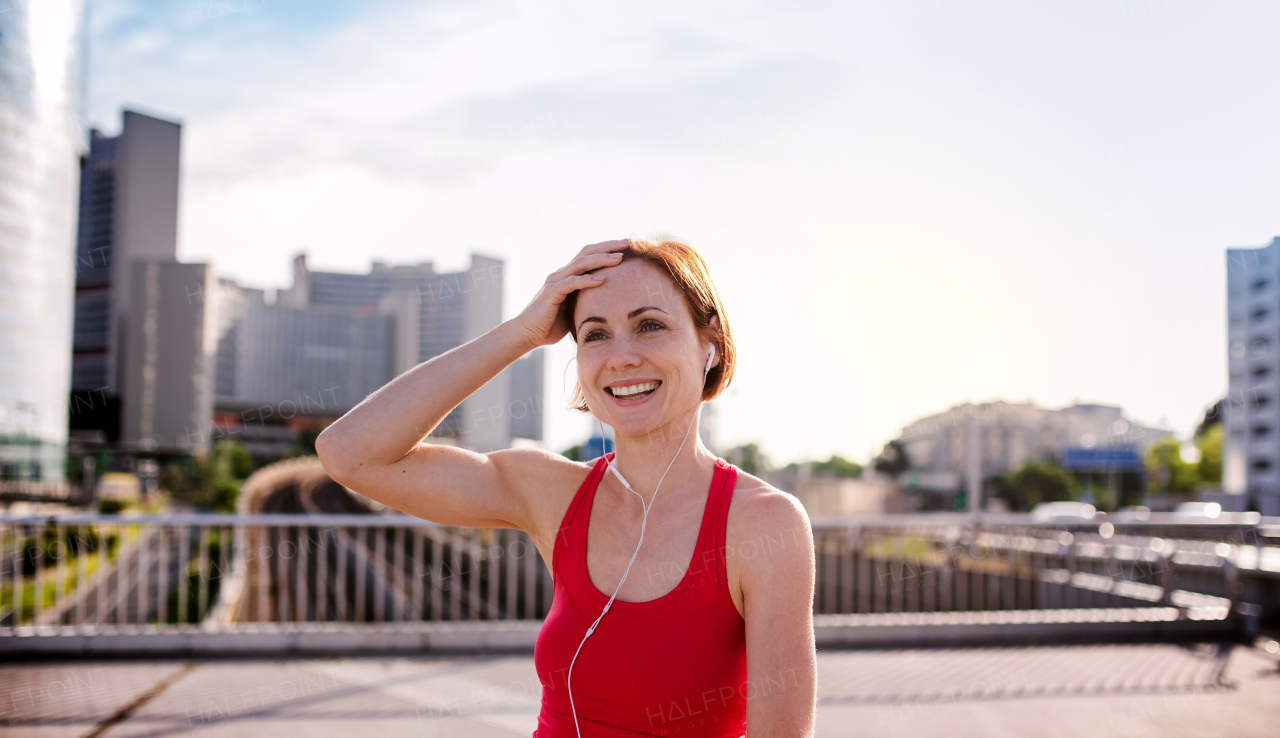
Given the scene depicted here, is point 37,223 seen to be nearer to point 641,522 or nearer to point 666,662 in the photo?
point 641,522

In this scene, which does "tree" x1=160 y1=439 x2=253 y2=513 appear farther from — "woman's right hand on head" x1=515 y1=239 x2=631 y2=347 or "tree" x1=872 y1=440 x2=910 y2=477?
"woman's right hand on head" x1=515 y1=239 x2=631 y2=347

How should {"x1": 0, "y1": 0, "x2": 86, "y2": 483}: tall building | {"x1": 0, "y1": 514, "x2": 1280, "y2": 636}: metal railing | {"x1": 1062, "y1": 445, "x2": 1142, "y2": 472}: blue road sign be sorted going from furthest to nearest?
1. {"x1": 0, "y1": 0, "x2": 86, "y2": 483}: tall building
2. {"x1": 1062, "y1": 445, "x2": 1142, "y2": 472}: blue road sign
3. {"x1": 0, "y1": 514, "x2": 1280, "y2": 636}: metal railing

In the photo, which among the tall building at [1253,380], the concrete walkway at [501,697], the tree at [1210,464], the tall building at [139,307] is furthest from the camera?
the tall building at [139,307]

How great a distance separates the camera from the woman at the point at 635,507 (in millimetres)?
1290

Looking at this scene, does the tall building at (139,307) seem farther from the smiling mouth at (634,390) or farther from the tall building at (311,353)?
the smiling mouth at (634,390)

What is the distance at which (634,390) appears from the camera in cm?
148

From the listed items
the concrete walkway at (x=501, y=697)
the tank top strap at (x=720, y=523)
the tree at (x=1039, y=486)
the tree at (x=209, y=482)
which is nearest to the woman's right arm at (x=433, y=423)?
the tank top strap at (x=720, y=523)

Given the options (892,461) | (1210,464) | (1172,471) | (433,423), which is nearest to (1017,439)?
(1172,471)

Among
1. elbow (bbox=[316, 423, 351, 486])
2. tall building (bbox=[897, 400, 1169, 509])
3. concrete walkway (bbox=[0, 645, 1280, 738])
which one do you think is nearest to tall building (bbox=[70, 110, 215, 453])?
tall building (bbox=[897, 400, 1169, 509])

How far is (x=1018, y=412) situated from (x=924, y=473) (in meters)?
23.3

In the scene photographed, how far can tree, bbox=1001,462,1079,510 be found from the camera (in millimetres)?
59875

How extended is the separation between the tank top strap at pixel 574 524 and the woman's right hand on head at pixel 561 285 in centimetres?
33

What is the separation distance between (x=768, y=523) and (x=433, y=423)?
2.30 ft

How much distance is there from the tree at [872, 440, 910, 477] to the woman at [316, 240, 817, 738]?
174 ft
